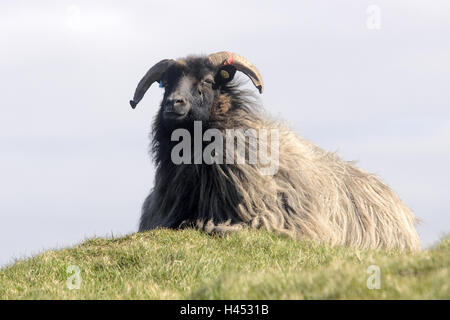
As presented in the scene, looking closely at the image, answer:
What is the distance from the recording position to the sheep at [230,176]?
45.9ft

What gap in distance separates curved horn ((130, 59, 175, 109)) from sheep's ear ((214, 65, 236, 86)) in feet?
→ 3.06

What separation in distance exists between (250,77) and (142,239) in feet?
13.7

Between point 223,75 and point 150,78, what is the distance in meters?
1.54

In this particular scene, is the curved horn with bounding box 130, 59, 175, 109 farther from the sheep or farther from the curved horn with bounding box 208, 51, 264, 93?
the curved horn with bounding box 208, 51, 264, 93

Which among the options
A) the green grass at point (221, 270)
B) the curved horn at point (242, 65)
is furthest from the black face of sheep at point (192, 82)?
the green grass at point (221, 270)

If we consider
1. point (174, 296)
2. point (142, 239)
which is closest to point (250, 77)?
point (142, 239)

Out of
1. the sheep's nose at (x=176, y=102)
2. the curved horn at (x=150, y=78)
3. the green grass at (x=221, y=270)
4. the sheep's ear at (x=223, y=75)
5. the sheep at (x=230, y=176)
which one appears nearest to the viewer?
the green grass at (x=221, y=270)

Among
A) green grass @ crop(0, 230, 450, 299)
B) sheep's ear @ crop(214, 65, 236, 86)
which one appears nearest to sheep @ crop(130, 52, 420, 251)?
sheep's ear @ crop(214, 65, 236, 86)

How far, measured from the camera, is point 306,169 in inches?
585

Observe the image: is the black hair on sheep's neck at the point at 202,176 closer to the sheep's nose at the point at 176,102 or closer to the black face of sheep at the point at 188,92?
the black face of sheep at the point at 188,92

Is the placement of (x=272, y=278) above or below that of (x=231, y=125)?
below
